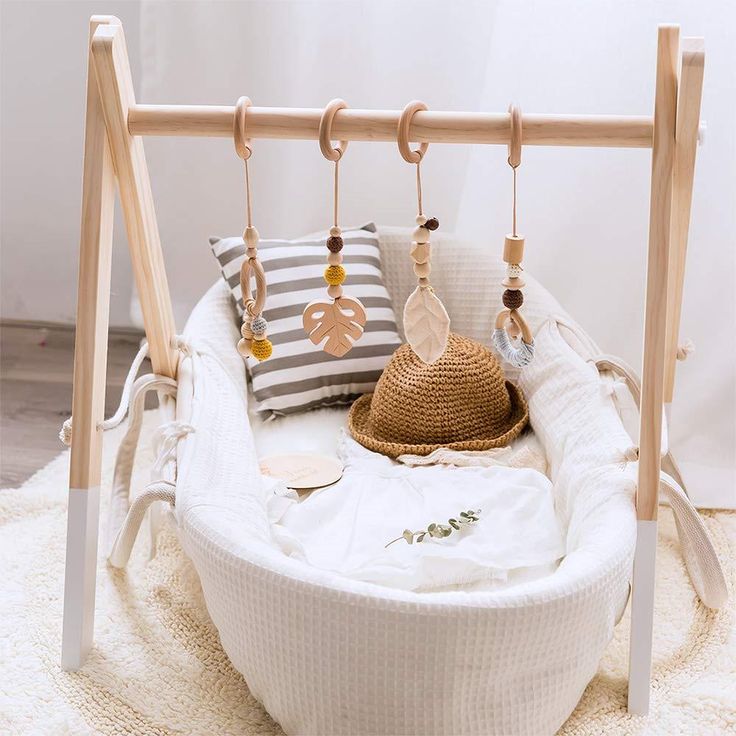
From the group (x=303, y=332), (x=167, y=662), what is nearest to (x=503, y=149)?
(x=303, y=332)

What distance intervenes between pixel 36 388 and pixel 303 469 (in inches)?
38.6

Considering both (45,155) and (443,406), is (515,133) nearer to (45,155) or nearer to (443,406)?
(443,406)

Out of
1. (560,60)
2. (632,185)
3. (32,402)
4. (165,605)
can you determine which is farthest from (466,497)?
(32,402)

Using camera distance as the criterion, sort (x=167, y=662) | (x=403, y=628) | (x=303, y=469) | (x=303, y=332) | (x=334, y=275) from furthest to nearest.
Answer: (x=303, y=332) < (x=303, y=469) < (x=167, y=662) < (x=334, y=275) < (x=403, y=628)

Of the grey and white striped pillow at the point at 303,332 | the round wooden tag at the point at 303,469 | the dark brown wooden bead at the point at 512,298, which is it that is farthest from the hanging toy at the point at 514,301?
the grey and white striped pillow at the point at 303,332

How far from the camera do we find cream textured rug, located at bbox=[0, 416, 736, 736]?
1.18 metres

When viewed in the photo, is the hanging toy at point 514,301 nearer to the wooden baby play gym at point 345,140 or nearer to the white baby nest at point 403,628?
the wooden baby play gym at point 345,140

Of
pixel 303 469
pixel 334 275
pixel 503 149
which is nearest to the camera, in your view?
pixel 334 275

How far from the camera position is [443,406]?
156cm

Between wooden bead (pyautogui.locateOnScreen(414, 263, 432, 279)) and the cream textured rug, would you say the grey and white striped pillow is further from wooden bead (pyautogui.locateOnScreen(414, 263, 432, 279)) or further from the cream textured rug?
wooden bead (pyautogui.locateOnScreen(414, 263, 432, 279))

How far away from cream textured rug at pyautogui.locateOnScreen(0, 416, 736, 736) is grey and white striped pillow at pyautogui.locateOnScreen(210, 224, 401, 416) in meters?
0.31

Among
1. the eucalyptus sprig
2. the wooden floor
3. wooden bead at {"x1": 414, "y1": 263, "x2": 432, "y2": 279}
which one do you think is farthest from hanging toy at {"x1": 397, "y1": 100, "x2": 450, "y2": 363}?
the wooden floor

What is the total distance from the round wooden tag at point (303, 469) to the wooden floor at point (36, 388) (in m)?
0.58

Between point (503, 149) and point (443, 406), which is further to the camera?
point (503, 149)
